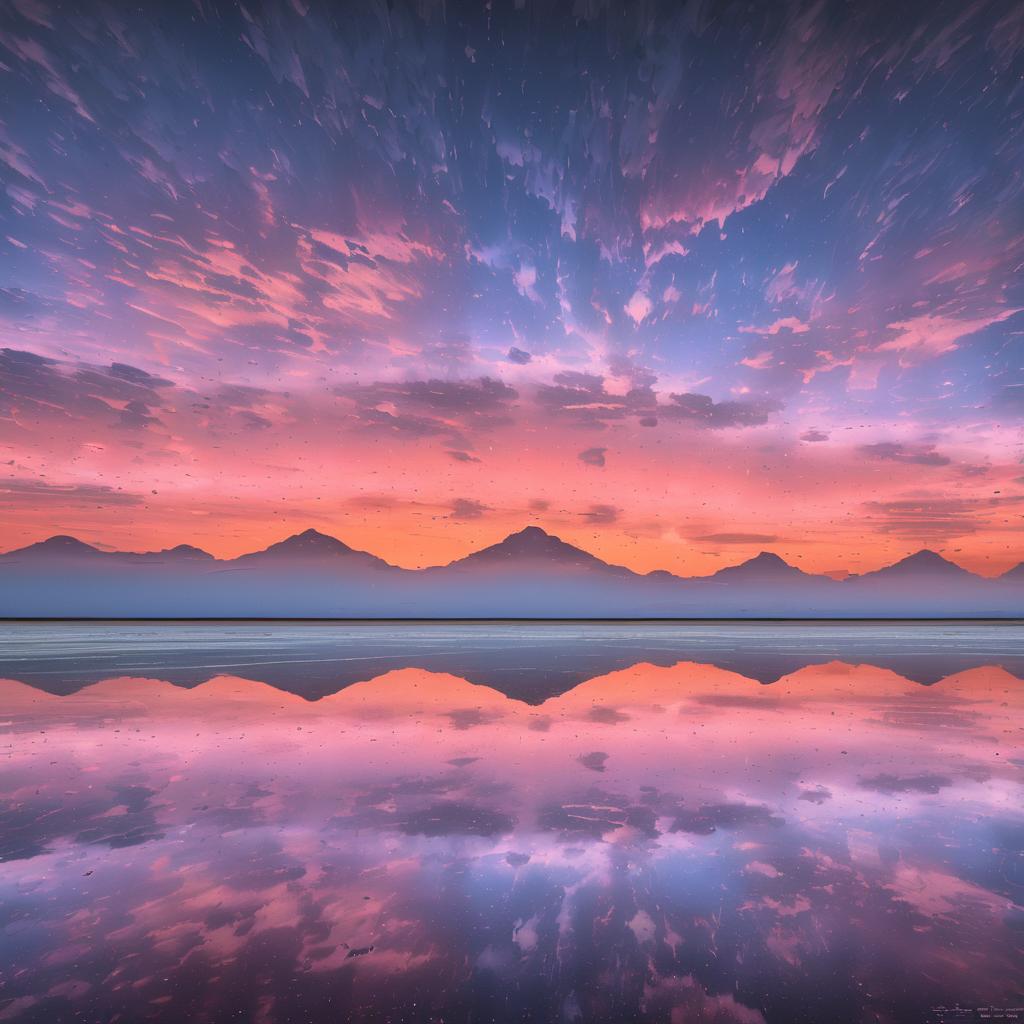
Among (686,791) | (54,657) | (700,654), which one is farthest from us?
(700,654)

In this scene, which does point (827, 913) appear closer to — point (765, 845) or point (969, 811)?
point (765, 845)

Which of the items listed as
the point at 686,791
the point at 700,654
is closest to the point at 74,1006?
the point at 686,791

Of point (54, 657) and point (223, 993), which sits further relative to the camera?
point (54, 657)

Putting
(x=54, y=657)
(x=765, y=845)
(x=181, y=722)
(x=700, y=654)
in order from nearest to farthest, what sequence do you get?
(x=765, y=845) < (x=181, y=722) < (x=54, y=657) < (x=700, y=654)

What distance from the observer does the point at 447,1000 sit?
3291 mm

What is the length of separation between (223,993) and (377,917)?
115 cm

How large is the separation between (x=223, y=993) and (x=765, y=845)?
193 inches

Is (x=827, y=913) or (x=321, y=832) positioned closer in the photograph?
(x=827, y=913)

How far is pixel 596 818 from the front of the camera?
6.21m

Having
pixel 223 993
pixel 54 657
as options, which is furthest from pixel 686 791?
pixel 54 657

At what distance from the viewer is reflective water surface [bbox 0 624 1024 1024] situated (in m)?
3.38

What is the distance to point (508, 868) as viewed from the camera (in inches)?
197

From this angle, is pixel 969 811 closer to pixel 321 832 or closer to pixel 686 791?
pixel 686 791

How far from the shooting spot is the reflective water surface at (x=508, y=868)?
11.1 ft
